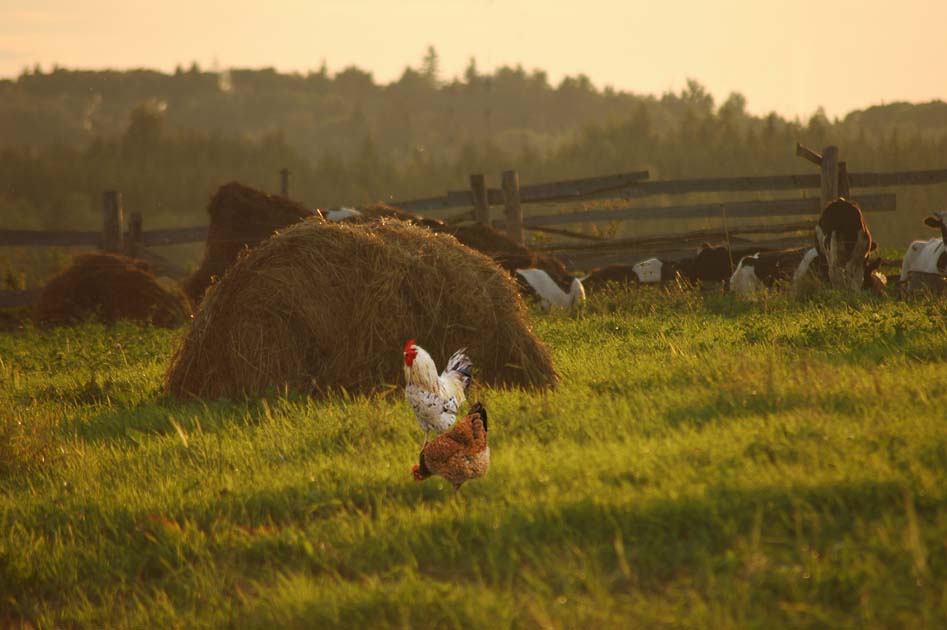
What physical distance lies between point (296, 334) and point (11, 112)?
93.6 m

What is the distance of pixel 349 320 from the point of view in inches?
344

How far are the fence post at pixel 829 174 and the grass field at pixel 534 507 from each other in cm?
1038

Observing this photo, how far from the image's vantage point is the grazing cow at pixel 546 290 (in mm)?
15438

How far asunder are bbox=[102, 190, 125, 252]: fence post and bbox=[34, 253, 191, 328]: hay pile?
9.43 ft

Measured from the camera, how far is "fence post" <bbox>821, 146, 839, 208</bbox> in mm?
18516

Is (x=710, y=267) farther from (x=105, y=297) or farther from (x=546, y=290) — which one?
(x=105, y=297)

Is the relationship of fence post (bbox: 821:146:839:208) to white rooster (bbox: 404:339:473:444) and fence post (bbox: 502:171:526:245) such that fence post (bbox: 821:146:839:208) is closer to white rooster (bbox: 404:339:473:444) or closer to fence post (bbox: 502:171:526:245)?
fence post (bbox: 502:171:526:245)

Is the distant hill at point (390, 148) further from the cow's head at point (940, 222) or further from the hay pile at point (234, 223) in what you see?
the cow's head at point (940, 222)

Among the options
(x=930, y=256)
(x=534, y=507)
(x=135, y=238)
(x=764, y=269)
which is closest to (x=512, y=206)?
(x=764, y=269)

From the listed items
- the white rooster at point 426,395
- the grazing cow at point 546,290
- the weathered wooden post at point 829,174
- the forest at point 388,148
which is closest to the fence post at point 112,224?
the forest at point 388,148

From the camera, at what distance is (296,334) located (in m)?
8.88

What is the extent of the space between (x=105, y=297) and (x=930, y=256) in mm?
12324

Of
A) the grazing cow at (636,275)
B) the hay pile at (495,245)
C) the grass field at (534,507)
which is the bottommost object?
the grass field at (534,507)

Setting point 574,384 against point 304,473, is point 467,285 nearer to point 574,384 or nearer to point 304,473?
point 574,384
